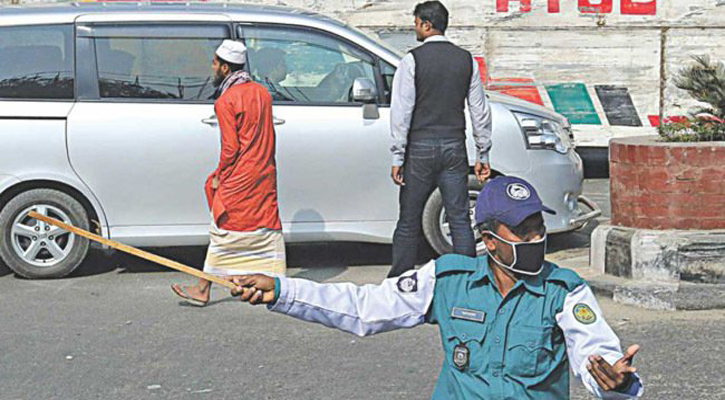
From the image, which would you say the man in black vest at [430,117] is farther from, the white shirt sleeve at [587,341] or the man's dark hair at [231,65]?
the white shirt sleeve at [587,341]

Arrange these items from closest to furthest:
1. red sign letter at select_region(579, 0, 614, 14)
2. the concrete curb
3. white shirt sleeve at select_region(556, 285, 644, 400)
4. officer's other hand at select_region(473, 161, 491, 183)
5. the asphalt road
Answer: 1. white shirt sleeve at select_region(556, 285, 644, 400)
2. the asphalt road
3. the concrete curb
4. officer's other hand at select_region(473, 161, 491, 183)
5. red sign letter at select_region(579, 0, 614, 14)

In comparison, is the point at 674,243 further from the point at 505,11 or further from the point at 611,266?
the point at 505,11

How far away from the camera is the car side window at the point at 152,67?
27.2 ft

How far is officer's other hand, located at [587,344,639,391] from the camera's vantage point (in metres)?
2.86

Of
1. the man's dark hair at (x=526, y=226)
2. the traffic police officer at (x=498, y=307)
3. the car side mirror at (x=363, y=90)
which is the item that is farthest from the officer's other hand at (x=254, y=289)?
the car side mirror at (x=363, y=90)

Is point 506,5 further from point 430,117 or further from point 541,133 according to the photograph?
point 430,117

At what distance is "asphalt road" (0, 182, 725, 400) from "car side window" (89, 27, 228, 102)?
132 cm

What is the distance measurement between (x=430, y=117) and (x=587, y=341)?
4208 mm

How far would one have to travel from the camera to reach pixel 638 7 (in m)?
12.7

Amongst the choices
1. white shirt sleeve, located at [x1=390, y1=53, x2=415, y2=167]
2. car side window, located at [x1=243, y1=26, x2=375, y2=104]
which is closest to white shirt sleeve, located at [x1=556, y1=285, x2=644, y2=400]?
white shirt sleeve, located at [x1=390, y1=53, x2=415, y2=167]

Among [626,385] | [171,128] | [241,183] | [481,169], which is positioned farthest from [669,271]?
[626,385]

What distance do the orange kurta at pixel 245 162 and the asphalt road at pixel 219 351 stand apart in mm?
581

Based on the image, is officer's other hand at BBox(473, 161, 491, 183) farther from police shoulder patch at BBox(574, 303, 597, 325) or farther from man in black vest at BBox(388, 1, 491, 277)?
police shoulder patch at BBox(574, 303, 597, 325)

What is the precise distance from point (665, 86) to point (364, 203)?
18.0ft
